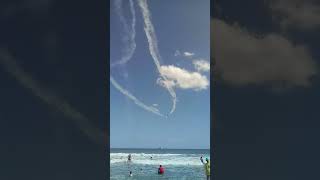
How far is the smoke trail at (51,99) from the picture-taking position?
302 centimetres

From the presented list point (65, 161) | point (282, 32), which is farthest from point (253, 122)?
point (65, 161)

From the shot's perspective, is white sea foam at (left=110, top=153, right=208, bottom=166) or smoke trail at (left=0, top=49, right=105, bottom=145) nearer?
smoke trail at (left=0, top=49, right=105, bottom=145)

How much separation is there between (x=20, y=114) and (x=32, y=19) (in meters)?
0.55

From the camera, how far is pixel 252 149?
2967 mm

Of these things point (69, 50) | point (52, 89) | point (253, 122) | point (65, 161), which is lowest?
point (65, 161)

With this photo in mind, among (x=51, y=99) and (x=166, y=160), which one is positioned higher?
(x=51, y=99)

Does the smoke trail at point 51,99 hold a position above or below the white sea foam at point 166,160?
above

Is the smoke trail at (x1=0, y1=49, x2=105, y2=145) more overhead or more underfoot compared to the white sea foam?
more overhead

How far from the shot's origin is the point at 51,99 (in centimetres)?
305

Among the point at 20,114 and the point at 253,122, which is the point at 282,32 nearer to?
the point at 253,122

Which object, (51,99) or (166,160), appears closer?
(51,99)

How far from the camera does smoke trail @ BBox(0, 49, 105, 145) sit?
3018mm

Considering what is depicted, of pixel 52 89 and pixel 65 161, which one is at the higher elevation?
pixel 52 89

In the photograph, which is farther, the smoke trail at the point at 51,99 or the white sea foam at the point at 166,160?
the white sea foam at the point at 166,160
